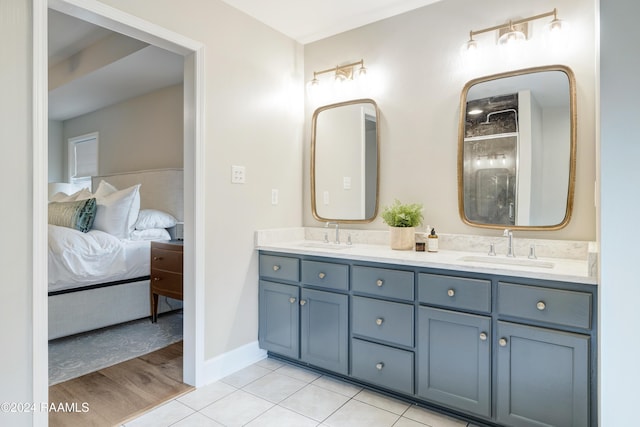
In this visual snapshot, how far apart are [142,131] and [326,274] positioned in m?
3.41

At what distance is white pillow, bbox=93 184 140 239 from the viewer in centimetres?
341

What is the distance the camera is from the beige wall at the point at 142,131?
13.2ft

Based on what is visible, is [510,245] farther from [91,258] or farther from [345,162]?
[91,258]

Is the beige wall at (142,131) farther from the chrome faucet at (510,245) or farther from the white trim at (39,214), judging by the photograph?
the chrome faucet at (510,245)

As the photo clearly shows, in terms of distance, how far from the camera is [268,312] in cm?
258

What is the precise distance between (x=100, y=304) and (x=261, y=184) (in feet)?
5.81

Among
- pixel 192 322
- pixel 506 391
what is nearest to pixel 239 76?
pixel 192 322

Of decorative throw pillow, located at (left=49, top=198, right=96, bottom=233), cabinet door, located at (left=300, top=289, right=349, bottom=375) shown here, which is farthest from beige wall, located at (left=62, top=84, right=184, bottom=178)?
cabinet door, located at (left=300, top=289, right=349, bottom=375)

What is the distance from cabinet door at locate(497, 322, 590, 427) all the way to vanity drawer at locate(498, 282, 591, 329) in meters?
0.06

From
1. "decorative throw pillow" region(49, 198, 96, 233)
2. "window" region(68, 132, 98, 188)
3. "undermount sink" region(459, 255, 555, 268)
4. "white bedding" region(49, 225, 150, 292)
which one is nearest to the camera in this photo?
"undermount sink" region(459, 255, 555, 268)

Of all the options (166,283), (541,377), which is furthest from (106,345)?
(541,377)

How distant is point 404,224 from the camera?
92.5 inches

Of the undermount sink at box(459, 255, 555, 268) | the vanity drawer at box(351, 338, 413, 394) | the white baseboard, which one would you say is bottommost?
the white baseboard

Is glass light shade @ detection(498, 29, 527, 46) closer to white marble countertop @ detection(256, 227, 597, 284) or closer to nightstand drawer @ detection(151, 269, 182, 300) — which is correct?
white marble countertop @ detection(256, 227, 597, 284)
